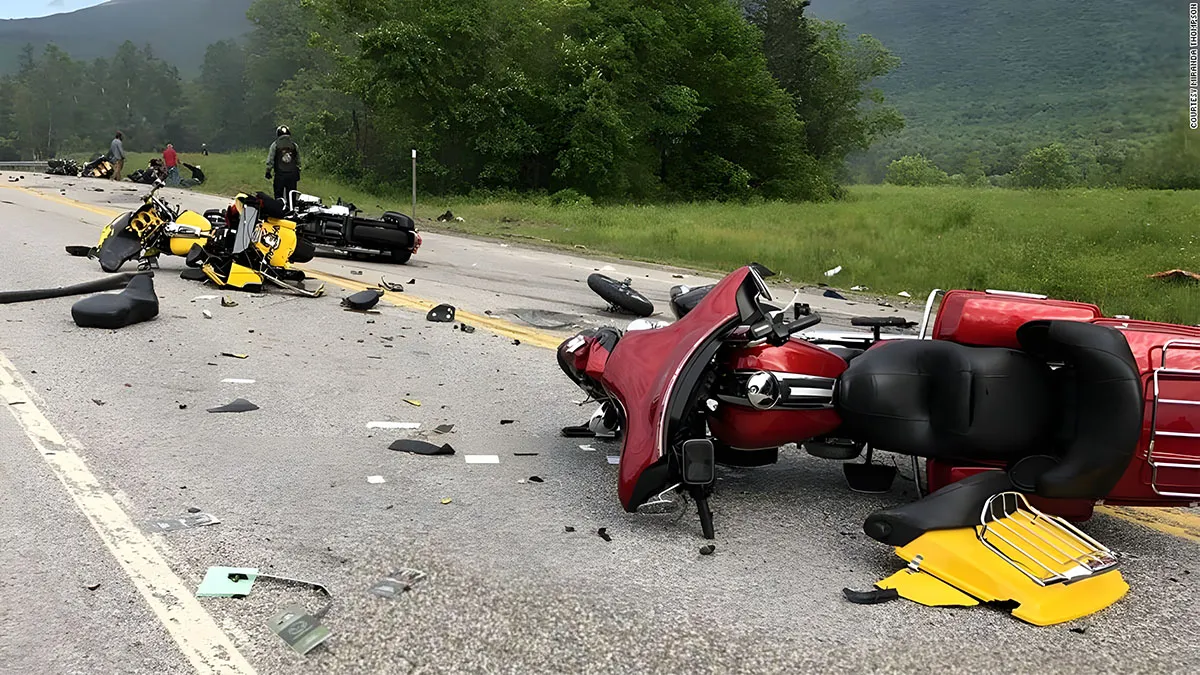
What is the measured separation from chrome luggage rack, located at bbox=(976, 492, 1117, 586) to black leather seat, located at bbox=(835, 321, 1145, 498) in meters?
0.11

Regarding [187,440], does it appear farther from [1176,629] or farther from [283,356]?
[1176,629]

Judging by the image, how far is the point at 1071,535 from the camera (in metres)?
3.68

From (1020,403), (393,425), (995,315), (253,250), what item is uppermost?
(995,315)

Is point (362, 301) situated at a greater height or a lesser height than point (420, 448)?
greater

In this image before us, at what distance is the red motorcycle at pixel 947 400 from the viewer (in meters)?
3.65

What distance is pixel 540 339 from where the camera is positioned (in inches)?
332

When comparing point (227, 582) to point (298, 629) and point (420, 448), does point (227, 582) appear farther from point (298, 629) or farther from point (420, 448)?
point (420, 448)

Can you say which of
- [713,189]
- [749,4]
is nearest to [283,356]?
[713,189]

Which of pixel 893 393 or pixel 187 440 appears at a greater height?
pixel 893 393

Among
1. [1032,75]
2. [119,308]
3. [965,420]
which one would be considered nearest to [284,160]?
[119,308]

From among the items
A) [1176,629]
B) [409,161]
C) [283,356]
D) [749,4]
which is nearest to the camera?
[1176,629]

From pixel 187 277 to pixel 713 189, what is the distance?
32589mm

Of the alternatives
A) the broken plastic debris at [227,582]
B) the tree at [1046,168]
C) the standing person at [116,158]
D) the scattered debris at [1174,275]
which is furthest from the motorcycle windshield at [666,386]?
the tree at [1046,168]

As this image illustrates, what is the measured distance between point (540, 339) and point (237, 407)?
3110 mm
